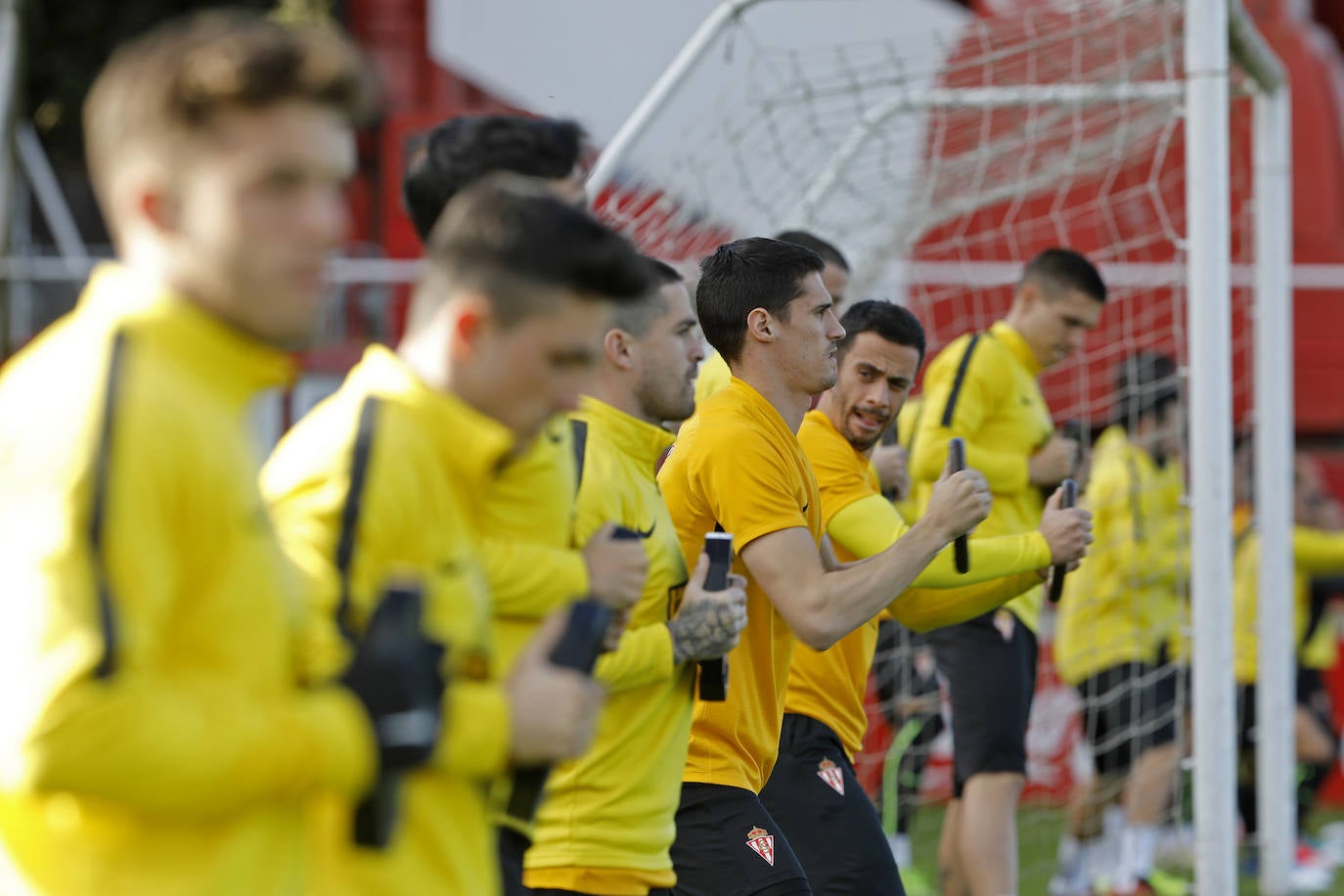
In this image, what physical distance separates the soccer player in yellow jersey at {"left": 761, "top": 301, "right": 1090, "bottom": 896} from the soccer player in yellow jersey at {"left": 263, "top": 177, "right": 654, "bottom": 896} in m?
2.03

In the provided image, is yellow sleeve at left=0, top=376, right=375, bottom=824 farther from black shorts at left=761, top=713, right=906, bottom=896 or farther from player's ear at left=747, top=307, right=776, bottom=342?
black shorts at left=761, top=713, right=906, bottom=896

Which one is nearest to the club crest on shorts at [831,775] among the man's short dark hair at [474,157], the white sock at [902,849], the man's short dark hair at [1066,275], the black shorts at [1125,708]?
the man's short dark hair at [474,157]

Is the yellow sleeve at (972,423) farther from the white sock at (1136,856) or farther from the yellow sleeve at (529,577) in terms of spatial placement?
the yellow sleeve at (529,577)

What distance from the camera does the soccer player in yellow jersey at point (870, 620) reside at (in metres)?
3.87

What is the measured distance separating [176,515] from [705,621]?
1225mm

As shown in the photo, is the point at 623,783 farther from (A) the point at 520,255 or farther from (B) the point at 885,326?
(B) the point at 885,326

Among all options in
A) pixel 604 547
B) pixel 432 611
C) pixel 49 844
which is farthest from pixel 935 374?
Answer: pixel 49 844

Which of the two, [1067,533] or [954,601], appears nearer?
[1067,533]

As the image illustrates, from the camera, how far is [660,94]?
5.91 m

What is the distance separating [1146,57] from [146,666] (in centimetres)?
543

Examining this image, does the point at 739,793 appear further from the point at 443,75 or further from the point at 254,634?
the point at 443,75

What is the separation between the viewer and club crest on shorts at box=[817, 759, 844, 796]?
394cm

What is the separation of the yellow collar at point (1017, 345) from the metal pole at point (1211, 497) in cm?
51

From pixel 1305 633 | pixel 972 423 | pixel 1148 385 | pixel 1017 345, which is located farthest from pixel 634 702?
pixel 1305 633
